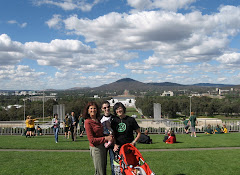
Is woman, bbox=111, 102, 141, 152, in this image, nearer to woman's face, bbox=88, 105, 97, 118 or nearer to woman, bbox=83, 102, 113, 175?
woman, bbox=83, 102, 113, 175

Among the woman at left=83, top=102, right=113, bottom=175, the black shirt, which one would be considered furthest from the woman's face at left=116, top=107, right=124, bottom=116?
the woman at left=83, top=102, right=113, bottom=175

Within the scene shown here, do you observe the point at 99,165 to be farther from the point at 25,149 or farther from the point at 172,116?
the point at 172,116

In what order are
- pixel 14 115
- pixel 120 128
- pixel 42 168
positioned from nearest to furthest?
1. pixel 120 128
2. pixel 42 168
3. pixel 14 115

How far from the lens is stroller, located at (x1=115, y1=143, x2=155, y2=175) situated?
4496 millimetres

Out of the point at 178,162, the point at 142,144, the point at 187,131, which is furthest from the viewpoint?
the point at 187,131

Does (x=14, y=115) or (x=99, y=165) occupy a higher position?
(x=99, y=165)

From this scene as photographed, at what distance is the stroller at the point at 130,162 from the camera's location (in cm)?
450

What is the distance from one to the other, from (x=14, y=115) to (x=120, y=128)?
70174 millimetres

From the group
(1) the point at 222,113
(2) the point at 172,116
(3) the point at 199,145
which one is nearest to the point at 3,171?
(3) the point at 199,145

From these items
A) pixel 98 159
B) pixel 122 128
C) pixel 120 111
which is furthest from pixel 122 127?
pixel 98 159

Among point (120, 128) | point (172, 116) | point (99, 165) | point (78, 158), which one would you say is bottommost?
point (172, 116)

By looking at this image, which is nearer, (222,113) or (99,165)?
(99,165)

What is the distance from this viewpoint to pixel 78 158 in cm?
864

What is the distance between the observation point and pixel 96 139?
444cm
